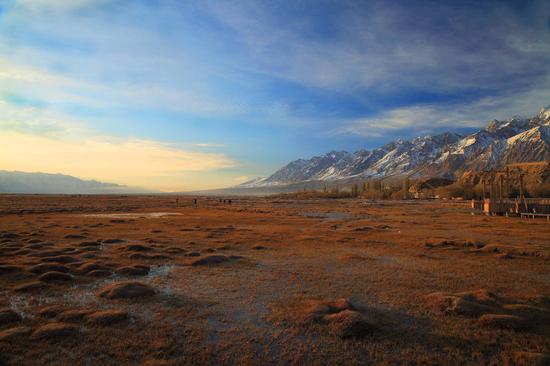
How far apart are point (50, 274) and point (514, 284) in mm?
21420

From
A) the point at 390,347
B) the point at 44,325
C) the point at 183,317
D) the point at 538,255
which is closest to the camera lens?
the point at 390,347

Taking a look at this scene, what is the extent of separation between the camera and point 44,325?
943cm

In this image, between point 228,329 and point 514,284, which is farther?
point 514,284

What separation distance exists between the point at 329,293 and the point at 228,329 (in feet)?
16.4

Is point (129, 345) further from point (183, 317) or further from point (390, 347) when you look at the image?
point (390, 347)

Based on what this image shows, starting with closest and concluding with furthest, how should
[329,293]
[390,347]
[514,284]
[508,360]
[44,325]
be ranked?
[508,360] → [390,347] → [44,325] → [329,293] → [514,284]

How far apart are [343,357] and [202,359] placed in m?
3.59

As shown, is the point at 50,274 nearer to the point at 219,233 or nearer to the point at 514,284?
the point at 219,233

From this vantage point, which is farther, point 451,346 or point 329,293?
point 329,293

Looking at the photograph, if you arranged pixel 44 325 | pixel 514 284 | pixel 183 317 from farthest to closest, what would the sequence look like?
pixel 514 284, pixel 183 317, pixel 44 325

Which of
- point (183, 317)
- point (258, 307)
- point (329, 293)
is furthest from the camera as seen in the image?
point (329, 293)

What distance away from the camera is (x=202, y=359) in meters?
7.79

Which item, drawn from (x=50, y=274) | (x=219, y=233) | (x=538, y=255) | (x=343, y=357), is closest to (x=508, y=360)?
(x=343, y=357)

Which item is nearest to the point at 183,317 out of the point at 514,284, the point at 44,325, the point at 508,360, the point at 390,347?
the point at 44,325
